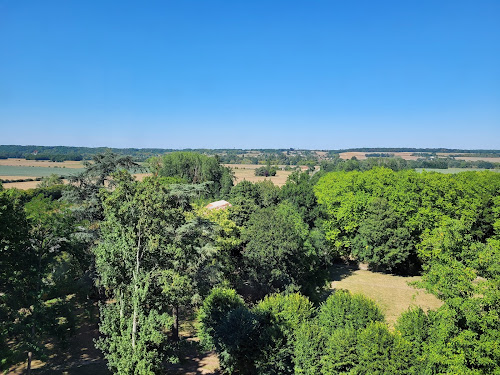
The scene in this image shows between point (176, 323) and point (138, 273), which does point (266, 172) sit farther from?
point (138, 273)

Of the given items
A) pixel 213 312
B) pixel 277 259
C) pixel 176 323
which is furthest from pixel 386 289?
pixel 176 323

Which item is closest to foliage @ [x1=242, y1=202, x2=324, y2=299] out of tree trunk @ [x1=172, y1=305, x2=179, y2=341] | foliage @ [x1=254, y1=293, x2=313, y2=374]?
foliage @ [x1=254, y1=293, x2=313, y2=374]

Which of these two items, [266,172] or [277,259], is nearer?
[277,259]

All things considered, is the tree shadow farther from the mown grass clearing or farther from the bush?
the bush

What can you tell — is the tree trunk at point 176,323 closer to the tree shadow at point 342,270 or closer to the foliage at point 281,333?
the foliage at point 281,333

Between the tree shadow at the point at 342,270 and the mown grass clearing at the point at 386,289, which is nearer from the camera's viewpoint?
the mown grass clearing at the point at 386,289

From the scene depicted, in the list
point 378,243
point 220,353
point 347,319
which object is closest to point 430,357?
point 347,319

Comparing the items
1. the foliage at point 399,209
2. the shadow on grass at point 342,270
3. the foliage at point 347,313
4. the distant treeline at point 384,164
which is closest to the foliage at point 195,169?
the shadow on grass at point 342,270

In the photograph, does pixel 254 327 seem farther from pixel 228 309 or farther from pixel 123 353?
pixel 123 353
